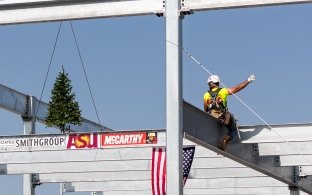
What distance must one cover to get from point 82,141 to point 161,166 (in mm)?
5638

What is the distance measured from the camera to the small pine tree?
28.9 meters

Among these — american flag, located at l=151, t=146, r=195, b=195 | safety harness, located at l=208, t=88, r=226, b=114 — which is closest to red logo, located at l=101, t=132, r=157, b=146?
safety harness, located at l=208, t=88, r=226, b=114

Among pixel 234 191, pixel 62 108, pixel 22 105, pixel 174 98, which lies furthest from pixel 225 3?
pixel 22 105

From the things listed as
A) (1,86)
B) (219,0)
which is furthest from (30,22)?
(1,86)

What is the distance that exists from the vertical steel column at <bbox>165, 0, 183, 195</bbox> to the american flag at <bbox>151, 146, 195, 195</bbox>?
118 cm

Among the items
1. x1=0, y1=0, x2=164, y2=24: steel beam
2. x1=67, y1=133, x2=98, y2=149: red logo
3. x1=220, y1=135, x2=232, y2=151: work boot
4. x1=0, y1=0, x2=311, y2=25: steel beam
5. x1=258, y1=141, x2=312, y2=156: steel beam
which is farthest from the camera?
x1=67, y1=133, x2=98, y2=149: red logo

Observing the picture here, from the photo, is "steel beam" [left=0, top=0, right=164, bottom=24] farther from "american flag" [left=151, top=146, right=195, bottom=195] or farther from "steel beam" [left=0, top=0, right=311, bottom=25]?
"american flag" [left=151, top=146, right=195, bottom=195]

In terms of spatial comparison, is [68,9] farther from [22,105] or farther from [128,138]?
[22,105]

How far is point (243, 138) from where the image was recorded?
22.3 meters

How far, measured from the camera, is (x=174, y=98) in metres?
18.5

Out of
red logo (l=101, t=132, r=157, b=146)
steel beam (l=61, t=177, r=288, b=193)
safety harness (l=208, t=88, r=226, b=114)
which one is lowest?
steel beam (l=61, t=177, r=288, b=193)

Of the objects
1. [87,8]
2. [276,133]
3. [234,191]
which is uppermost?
[87,8]

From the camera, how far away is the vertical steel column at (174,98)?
60.0ft

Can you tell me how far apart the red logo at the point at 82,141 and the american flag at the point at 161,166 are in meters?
4.65
